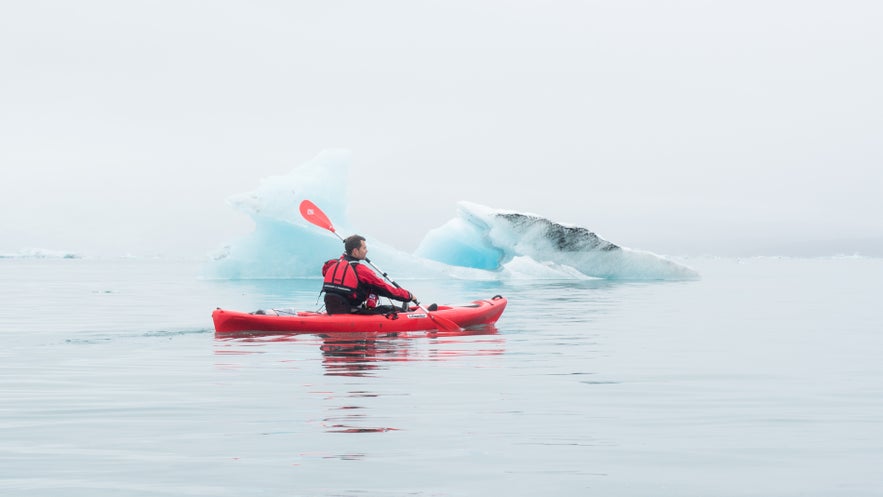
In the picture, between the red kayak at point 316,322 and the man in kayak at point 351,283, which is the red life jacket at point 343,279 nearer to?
the man in kayak at point 351,283

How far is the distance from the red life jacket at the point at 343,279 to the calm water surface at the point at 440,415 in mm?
601

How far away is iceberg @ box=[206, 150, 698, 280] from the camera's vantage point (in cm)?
2778

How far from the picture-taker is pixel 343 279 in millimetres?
11672

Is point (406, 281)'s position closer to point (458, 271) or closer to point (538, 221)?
point (458, 271)

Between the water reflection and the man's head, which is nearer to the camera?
the water reflection

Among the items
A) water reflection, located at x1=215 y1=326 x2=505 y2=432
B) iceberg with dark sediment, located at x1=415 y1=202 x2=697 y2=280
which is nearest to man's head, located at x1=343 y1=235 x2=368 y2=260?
water reflection, located at x1=215 y1=326 x2=505 y2=432

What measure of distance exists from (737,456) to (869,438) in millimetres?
1073

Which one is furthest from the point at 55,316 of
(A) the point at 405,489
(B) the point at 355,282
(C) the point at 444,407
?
(A) the point at 405,489

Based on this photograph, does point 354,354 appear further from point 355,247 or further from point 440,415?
point 440,415

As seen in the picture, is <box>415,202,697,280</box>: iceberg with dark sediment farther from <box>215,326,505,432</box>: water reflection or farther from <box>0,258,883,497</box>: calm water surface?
<box>0,258,883,497</box>: calm water surface

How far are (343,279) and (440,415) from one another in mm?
5908

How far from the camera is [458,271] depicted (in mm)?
→ 32688

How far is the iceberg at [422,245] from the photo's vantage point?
27.8m

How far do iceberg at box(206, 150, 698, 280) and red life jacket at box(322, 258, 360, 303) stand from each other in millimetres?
15617
